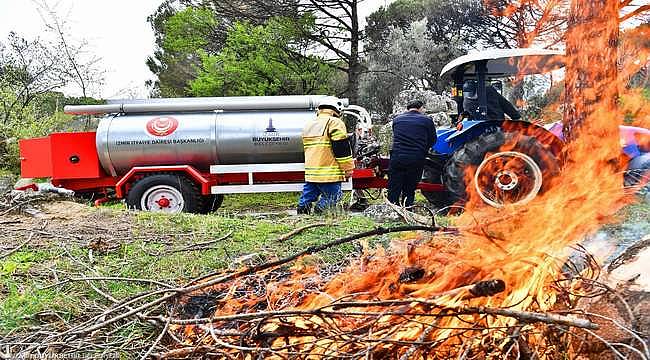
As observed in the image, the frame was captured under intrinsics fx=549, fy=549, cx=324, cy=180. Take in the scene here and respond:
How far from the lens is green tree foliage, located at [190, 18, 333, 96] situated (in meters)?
12.4

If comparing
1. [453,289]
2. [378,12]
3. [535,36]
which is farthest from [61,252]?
[378,12]

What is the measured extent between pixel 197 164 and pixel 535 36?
5.38 meters

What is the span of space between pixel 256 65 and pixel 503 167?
681 centimetres

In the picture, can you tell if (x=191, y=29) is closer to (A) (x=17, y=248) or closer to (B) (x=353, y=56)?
(B) (x=353, y=56)

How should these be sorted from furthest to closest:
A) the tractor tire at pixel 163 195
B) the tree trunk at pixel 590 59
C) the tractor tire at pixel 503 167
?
the tractor tire at pixel 163 195 < the tractor tire at pixel 503 167 < the tree trunk at pixel 590 59

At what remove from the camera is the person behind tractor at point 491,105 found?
796 centimetres

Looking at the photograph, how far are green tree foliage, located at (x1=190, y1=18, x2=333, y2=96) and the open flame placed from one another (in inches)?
369

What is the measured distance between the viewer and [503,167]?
7508 millimetres

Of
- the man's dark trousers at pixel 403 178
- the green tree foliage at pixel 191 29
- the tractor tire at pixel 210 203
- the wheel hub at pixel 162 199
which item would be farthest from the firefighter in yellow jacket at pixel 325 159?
the green tree foliage at pixel 191 29

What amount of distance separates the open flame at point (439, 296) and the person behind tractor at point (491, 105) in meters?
4.35

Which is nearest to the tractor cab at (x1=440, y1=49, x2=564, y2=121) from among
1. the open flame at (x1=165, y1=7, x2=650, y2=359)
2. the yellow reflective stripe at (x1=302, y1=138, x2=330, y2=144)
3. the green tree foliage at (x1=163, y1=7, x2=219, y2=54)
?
the yellow reflective stripe at (x1=302, y1=138, x2=330, y2=144)

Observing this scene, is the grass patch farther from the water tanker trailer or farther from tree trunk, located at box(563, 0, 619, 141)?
tree trunk, located at box(563, 0, 619, 141)

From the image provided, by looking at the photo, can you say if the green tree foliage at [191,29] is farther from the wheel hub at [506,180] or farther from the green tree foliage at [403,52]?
the wheel hub at [506,180]

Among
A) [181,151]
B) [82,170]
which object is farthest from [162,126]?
[82,170]
